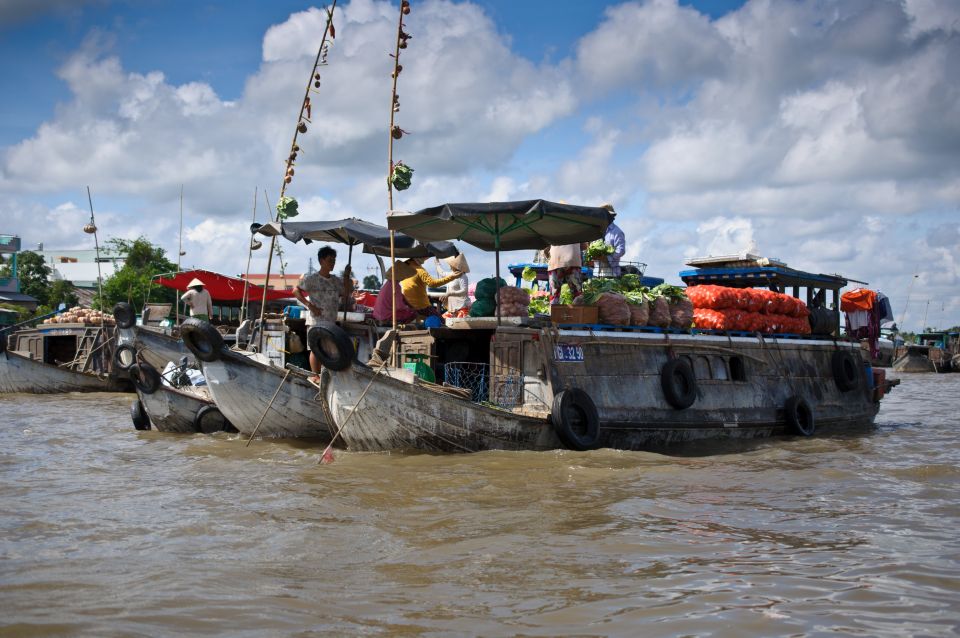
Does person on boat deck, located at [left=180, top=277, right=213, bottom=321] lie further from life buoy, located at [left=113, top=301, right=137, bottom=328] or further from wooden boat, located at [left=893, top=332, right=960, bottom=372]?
wooden boat, located at [left=893, top=332, right=960, bottom=372]

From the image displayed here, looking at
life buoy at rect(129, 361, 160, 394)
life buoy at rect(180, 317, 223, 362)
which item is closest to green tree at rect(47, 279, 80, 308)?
life buoy at rect(129, 361, 160, 394)

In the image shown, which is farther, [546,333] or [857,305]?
[857,305]

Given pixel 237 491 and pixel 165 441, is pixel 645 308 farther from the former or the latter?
pixel 165 441

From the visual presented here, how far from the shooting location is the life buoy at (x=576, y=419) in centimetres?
866

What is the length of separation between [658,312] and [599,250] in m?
1.32

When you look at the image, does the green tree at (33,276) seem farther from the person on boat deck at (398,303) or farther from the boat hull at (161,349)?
the person on boat deck at (398,303)

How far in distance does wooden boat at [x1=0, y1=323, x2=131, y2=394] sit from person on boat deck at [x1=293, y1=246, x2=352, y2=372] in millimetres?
11754

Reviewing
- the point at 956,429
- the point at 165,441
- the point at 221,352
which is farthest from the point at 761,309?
the point at 165,441

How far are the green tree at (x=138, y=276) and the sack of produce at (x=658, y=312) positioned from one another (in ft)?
104

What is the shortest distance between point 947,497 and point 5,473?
880 centimetres

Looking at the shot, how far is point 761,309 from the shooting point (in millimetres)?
12359

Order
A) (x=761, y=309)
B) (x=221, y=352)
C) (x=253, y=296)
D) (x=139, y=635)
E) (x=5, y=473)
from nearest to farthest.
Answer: (x=139, y=635) → (x=5, y=473) → (x=221, y=352) → (x=761, y=309) → (x=253, y=296)

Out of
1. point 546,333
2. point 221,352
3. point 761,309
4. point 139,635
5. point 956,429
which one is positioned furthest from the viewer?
point 956,429

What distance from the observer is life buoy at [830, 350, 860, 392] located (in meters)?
13.8
